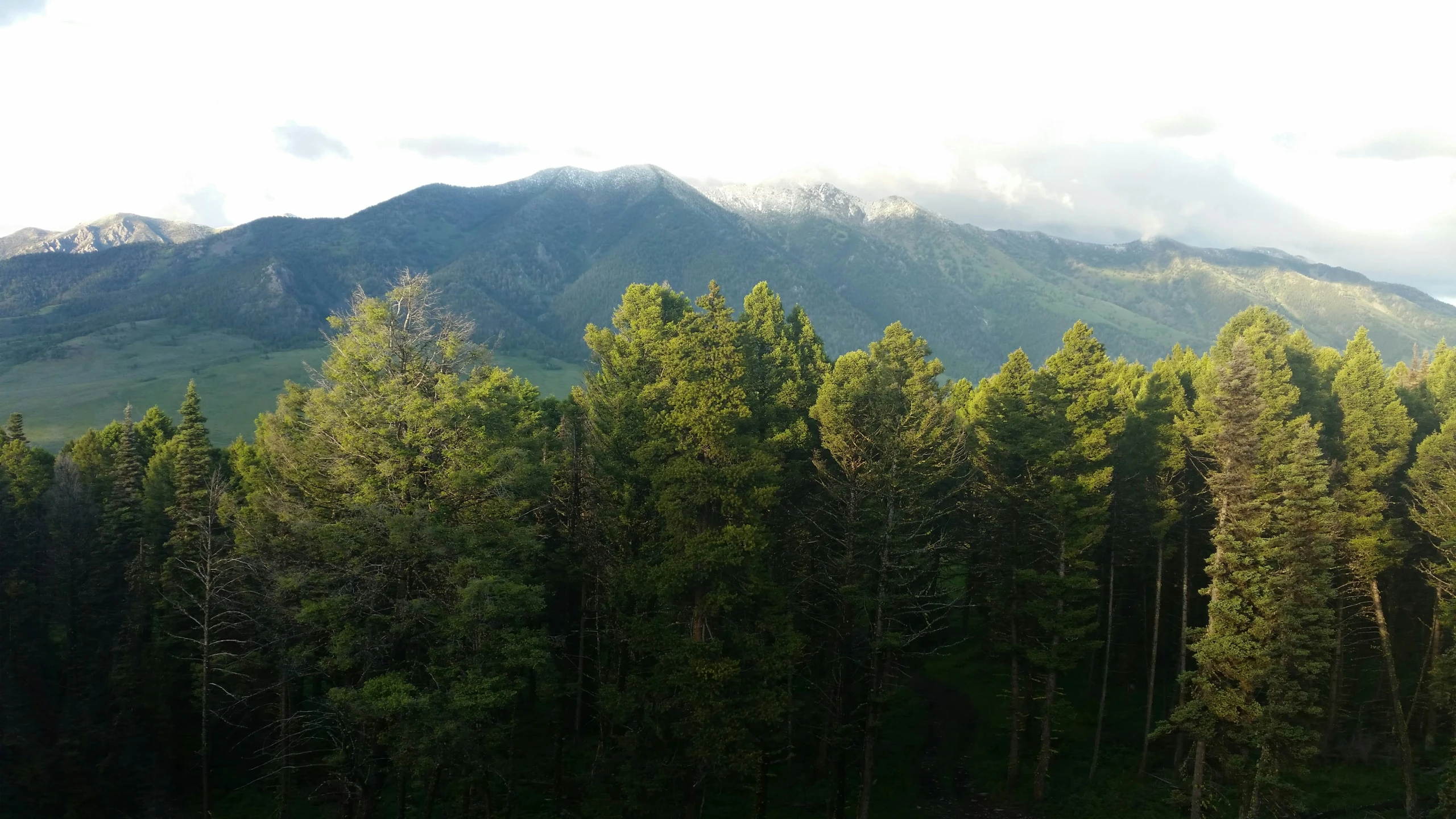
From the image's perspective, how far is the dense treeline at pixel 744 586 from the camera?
72.3 feet

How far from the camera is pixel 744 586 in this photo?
24812 mm

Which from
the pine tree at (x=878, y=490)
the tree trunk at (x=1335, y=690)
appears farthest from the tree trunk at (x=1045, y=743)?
the tree trunk at (x=1335, y=690)

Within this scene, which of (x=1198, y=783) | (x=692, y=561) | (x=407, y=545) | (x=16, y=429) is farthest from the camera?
(x=16, y=429)

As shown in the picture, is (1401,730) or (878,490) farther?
(1401,730)

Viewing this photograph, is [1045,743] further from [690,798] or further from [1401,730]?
[690,798]

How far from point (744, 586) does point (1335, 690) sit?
2823 cm

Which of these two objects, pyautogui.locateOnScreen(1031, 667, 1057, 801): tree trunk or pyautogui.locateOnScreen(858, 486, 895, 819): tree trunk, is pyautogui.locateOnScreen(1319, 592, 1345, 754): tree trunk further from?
pyautogui.locateOnScreen(858, 486, 895, 819): tree trunk

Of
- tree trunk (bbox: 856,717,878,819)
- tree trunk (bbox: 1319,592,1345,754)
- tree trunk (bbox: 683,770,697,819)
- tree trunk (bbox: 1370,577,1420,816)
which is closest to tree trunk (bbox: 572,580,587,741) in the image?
tree trunk (bbox: 683,770,697,819)

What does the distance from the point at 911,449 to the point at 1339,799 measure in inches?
915

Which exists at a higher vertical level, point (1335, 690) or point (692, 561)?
point (692, 561)

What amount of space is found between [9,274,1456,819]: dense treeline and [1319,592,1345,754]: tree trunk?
315 millimetres

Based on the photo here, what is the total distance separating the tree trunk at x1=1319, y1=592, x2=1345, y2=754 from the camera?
3366 centimetres

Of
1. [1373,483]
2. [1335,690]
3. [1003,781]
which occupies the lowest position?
[1003,781]

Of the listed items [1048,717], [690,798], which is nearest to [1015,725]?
[1048,717]
